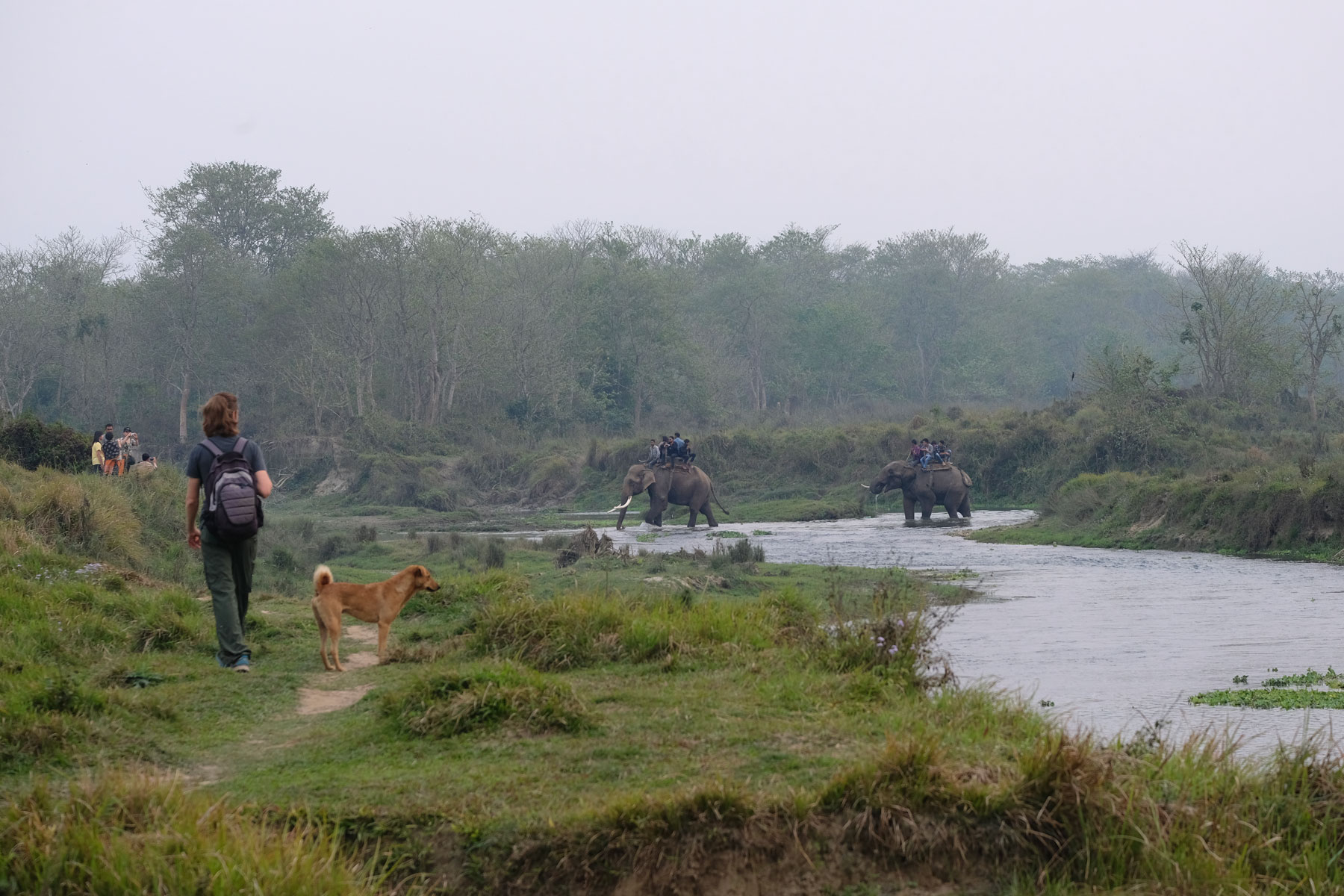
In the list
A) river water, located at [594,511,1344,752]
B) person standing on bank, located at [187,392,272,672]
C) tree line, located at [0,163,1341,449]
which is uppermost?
tree line, located at [0,163,1341,449]

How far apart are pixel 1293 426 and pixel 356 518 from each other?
104ft


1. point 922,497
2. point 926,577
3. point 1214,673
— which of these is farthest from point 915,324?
point 1214,673

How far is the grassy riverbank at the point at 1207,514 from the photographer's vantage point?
24.5m

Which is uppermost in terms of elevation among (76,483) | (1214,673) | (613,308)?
(613,308)

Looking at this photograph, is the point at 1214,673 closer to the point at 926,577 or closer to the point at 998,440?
the point at 926,577

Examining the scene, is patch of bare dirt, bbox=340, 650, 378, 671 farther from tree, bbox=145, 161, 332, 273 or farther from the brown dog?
tree, bbox=145, 161, 332, 273

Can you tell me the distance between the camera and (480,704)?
305 inches

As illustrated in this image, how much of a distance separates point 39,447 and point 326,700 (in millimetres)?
17342

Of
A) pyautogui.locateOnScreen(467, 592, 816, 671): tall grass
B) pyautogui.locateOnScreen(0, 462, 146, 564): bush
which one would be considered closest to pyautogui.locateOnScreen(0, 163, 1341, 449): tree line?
pyautogui.locateOnScreen(0, 462, 146, 564): bush

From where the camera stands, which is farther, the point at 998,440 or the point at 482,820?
the point at 998,440

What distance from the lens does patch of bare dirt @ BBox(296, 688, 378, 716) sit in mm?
8727

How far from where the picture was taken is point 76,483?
1898cm

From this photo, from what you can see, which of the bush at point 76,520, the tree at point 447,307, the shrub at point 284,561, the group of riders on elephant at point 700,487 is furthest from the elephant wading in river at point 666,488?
the tree at point 447,307

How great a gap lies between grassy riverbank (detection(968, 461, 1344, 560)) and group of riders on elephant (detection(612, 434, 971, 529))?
148 inches
